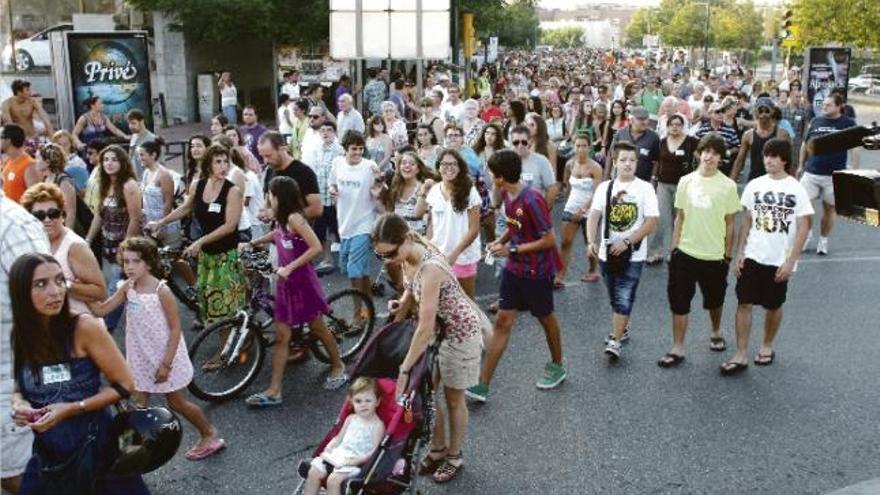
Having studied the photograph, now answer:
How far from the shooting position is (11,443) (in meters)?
3.95

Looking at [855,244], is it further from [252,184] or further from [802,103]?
[252,184]

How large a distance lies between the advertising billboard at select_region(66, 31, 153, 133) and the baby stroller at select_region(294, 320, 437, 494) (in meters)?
10.4

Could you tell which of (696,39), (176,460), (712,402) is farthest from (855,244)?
→ (696,39)

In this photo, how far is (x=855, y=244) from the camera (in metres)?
11.0

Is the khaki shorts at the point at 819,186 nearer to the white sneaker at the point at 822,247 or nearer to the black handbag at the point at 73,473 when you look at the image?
the white sneaker at the point at 822,247

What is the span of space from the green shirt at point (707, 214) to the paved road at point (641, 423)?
0.95 m

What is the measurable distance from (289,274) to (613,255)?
99.7 inches

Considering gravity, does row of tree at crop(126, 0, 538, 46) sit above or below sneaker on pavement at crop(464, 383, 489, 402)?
above

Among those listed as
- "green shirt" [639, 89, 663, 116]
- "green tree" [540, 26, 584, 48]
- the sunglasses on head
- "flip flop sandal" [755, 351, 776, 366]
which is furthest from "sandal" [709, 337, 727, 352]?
"green tree" [540, 26, 584, 48]

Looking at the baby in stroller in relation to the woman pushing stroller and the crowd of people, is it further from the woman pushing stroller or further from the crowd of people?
the woman pushing stroller

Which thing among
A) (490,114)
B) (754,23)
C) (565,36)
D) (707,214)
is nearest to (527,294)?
(707,214)

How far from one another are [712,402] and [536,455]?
1.56 meters

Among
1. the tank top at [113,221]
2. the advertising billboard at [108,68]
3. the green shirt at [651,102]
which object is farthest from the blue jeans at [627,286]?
the green shirt at [651,102]

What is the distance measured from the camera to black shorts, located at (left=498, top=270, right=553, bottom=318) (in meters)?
6.12
